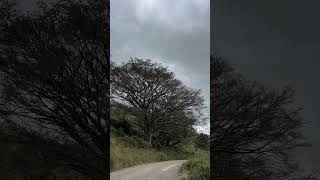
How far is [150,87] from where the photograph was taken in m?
6.35

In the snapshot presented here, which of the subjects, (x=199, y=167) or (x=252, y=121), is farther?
(x=199, y=167)

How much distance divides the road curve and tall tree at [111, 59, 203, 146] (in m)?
0.33

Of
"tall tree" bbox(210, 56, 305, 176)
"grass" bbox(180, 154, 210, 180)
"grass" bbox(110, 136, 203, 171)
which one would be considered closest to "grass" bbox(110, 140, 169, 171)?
"grass" bbox(110, 136, 203, 171)

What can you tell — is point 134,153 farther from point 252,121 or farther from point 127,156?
point 252,121

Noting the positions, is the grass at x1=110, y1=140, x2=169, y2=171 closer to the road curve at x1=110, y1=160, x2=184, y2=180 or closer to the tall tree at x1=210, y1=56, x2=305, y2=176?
the road curve at x1=110, y1=160, x2=184, y2=180

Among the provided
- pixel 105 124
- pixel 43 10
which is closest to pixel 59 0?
pixel 43 10

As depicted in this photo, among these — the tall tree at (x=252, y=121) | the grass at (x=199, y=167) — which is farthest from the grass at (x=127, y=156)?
the tall tree at (x=252, y=121)

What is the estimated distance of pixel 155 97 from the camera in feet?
20.8

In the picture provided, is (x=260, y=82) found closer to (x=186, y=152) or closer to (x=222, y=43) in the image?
(x=222, y=43)

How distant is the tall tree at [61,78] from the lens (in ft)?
18.6

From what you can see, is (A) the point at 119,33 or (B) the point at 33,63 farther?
(A) the point at 119,33

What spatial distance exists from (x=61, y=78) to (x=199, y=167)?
198 cm

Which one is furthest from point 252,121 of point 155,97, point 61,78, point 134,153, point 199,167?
point 61,78

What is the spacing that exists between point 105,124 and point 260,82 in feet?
6.26
